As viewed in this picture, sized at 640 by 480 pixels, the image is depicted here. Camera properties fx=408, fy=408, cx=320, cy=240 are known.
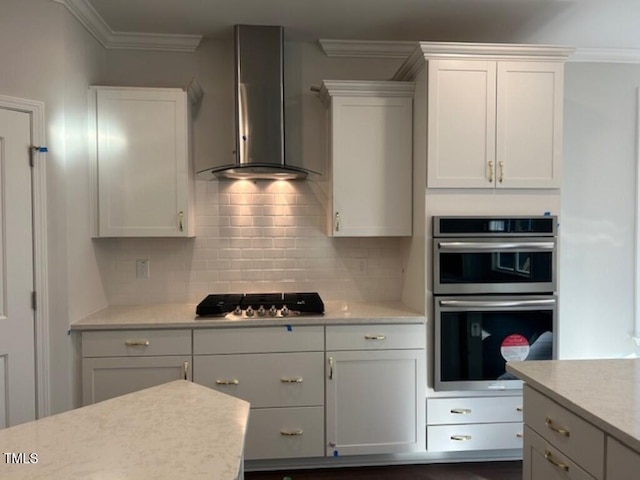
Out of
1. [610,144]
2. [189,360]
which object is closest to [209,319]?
[189,360]

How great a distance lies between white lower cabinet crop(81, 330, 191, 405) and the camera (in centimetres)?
230

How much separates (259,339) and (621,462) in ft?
5.67

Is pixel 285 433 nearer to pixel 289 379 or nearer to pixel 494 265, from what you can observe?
pixel 289 379

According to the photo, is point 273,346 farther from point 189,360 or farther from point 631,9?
point 631,9

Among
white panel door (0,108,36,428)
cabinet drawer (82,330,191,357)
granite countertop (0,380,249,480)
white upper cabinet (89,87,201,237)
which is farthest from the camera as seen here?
white upper cabinet (89,87,201,237)

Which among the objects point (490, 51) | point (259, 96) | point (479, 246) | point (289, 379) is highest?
point (490, 51)

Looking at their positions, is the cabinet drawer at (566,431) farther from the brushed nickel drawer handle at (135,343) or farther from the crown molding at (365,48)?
the crown molding at (365,48)

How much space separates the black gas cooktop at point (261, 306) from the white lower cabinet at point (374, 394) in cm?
20

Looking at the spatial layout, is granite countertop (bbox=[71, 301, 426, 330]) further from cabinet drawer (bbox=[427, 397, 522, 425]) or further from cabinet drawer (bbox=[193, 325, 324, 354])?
cabinet drawer (bbox=[427, 397, 522, 425])

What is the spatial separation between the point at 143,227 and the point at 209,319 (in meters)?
0.75

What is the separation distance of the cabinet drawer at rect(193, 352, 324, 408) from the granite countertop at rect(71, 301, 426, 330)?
20 cm

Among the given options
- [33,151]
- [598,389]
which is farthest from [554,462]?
[33,151]

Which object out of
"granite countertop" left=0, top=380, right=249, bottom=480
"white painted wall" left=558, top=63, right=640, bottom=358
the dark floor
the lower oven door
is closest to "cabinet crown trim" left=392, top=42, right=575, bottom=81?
"white painted wall" left=558, top=63, right=640, bottom=358

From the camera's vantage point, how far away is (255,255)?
295 cm
